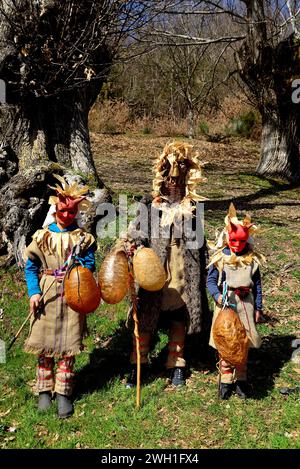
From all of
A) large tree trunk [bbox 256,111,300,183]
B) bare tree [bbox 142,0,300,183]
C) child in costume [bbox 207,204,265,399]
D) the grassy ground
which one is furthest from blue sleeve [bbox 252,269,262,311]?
large tree trunk [bbox 256,111,300,183]

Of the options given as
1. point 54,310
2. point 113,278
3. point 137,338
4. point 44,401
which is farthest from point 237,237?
point 44,401

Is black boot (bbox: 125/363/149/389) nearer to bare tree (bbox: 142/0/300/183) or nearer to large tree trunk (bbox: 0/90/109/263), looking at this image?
large tree trunk (bbox: 0/90/109/263)

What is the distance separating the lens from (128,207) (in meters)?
7.32

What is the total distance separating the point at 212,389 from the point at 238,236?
4.64ft

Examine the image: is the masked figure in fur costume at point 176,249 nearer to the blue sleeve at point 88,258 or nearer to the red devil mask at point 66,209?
the blue sleeve at point 88,258

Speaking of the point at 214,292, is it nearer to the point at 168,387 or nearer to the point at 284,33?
the point at 168,387

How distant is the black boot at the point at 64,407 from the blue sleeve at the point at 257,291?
1.71 meters

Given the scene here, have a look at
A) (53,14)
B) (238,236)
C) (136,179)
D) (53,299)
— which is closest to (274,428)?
(238,236)

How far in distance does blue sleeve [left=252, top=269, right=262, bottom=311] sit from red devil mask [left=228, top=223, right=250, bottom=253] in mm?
293

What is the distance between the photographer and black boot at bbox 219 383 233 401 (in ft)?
13.7

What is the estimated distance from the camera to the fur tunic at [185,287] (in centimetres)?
426

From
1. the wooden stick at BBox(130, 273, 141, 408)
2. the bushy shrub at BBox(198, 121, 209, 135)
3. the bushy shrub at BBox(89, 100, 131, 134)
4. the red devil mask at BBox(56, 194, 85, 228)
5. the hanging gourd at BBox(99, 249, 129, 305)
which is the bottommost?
the wooden stick at BBox(130, 273, 141, 408)

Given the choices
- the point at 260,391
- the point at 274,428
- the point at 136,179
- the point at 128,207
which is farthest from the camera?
the point at 136,179

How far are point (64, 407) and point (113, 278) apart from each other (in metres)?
1.16
